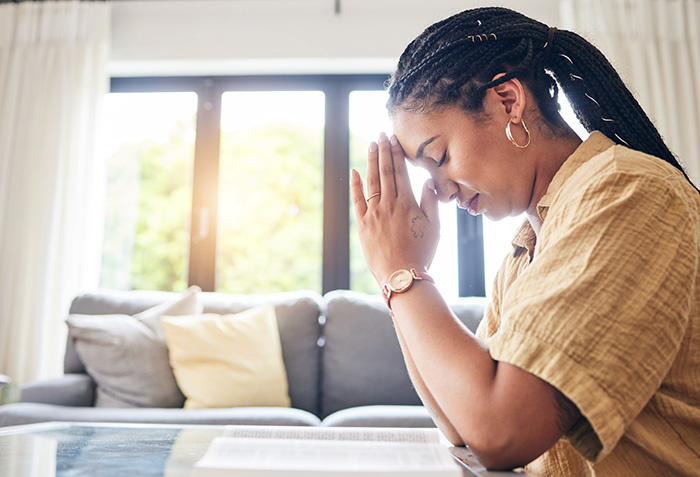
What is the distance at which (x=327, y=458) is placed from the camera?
1.67 feet

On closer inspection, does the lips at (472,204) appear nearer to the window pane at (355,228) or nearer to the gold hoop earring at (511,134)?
the gold hoop earring at (511,134)

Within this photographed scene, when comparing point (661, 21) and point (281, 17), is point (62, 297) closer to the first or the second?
point (281, 17)

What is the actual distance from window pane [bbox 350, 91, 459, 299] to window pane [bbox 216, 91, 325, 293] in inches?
8.1

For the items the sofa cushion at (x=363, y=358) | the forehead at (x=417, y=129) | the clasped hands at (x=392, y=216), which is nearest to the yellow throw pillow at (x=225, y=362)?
the sofa cushion at (x=363, y=358)

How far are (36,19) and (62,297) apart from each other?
170cm

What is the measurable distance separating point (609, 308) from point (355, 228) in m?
2.94

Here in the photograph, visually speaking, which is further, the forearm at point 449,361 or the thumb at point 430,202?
the thumb at point 430,202

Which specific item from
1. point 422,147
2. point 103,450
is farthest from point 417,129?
point 103,450

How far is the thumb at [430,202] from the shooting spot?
3.23 ft

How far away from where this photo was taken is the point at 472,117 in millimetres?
894

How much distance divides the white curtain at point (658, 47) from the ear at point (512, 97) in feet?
9.10

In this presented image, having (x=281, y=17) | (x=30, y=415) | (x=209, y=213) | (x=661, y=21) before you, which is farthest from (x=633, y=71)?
(x=30, y=415)

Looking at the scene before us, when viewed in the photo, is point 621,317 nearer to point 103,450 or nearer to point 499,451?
point 499,451

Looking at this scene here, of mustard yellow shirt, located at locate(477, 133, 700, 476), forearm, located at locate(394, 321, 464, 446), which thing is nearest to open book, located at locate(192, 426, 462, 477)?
mustard yellow shirt, located at locate(477, 133, 700, 476)
